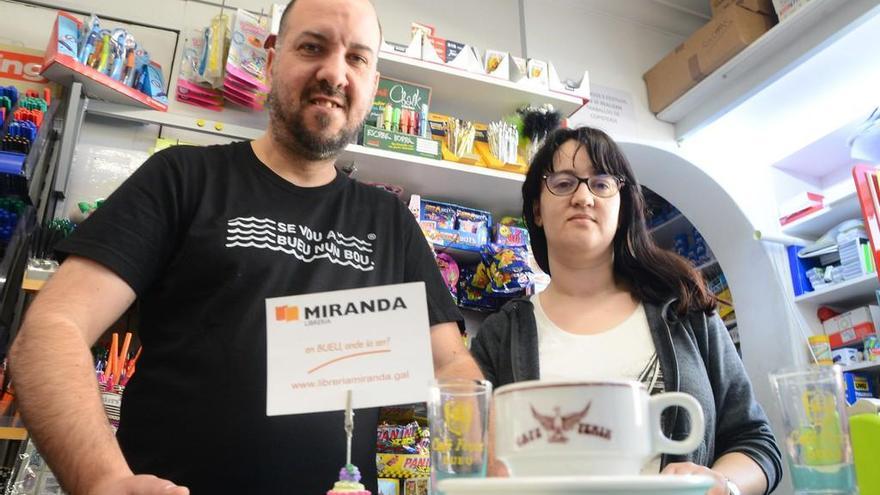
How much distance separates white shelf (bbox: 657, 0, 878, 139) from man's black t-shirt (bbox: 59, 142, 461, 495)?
2313 millimetres

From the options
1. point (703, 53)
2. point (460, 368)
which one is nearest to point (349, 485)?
point (460, 368)

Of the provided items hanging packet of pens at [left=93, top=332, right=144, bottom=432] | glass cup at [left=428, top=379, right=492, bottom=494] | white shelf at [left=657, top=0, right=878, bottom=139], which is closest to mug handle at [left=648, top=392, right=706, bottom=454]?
glass cup at [left=428, top=379, right=492, bottom=494]

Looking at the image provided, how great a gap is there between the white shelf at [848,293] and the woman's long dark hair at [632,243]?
195cm

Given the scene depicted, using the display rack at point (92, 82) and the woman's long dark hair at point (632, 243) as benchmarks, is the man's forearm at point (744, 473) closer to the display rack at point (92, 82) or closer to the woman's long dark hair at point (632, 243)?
the woman's long dark hair at point (632, 243)

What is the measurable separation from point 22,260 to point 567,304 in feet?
4.66

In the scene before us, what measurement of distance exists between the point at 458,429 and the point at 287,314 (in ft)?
0.68

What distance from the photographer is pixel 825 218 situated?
3.02m

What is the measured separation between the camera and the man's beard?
117 centimetres

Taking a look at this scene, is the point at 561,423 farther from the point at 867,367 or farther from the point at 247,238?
the point at 867,367

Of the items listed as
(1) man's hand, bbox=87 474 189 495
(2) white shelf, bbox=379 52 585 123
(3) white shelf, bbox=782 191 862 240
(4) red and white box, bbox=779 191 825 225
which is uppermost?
(2) white shelf, bbox=379 52 585 123

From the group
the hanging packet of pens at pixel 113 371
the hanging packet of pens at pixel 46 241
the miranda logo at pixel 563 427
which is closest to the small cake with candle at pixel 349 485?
the miranda logo at pixel 563 427

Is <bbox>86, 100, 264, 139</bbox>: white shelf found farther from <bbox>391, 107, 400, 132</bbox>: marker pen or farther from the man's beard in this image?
the man's beard

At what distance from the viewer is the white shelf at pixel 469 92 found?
235cm

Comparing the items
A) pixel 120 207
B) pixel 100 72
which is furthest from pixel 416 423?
pixel 100 72
